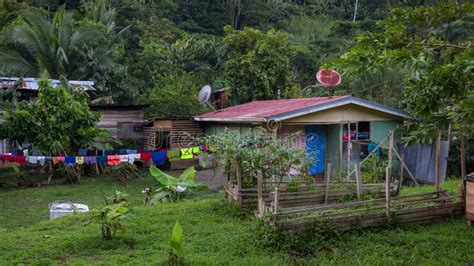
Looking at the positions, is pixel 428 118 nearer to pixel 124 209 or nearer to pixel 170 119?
pixel 124 209

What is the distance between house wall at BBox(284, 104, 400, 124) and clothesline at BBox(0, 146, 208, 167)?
A: 3.20 m

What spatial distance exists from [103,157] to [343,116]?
7.40m

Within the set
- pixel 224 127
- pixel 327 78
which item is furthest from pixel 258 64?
pixel 327 78

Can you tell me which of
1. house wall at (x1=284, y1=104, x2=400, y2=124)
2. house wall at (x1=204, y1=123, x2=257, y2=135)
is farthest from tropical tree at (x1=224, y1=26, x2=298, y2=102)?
house wall at (x1=284, y1=104, x2=400, y2=124)

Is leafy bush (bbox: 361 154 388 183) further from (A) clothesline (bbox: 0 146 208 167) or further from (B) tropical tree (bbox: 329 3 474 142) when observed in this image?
Result: (B) tropical tree (bbox: 329 3 474 142)

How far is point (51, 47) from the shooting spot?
818 inches

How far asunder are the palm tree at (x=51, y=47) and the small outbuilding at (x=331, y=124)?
8.29 m

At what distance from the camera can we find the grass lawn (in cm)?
621

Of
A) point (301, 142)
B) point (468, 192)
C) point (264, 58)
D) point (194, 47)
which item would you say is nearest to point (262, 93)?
point (264, 58)

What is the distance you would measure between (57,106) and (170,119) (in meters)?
4.49

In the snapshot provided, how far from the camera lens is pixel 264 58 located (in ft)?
69.8

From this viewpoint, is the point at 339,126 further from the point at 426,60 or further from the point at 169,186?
the point at 426,60

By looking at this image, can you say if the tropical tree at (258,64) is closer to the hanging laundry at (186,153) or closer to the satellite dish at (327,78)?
the satellite dish at (327,78)

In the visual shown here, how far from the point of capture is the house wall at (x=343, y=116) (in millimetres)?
14695
